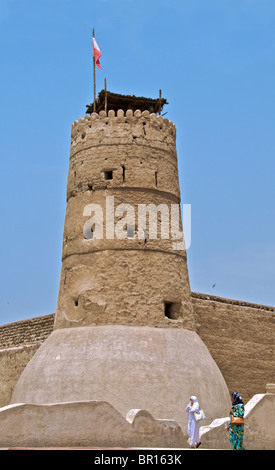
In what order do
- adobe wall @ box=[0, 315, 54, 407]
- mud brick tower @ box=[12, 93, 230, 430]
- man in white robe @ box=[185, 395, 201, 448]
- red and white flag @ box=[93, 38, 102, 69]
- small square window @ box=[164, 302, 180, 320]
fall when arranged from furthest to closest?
adobe wall @ box=[0, 315, 54, 407], red and white flag @ box=[93, 38, 102, 69], small square window @ box=[164, 302, 180, 320], mud brick tower @ box=[12, 93, 230, 430], man in white robe @ box=[185, 395, 201, 448]

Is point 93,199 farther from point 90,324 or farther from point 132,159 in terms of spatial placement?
point 90,324

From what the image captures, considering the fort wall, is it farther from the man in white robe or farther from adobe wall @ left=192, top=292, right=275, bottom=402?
the man in white robe

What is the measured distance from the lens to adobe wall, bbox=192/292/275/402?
58.9ft

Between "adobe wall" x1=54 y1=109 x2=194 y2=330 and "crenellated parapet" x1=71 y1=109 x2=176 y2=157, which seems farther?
"crenellated parapet" x1=71 y1=109 x2=176 y2=157

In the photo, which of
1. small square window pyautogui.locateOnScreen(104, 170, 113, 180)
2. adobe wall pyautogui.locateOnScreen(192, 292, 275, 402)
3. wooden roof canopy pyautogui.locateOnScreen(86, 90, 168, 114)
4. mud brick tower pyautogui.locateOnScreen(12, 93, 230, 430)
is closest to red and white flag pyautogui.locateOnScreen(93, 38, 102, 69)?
wooden roof canopy pyautogui.locateOnScreen(86, 90, 168, 114)

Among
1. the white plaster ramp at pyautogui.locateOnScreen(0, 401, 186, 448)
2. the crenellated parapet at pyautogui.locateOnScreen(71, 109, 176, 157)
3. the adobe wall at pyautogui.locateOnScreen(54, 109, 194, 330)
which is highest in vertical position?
the crenellated parapet at pyautogui.locateOnScreen(71, 109, 176, 157)

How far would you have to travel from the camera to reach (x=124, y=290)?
46.8 ft

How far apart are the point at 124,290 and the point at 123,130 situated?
368 cm

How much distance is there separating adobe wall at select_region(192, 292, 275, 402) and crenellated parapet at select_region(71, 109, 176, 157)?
454cm

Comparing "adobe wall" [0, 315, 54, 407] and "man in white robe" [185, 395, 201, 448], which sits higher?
"adobe wall" [0, 315, 54, 407]

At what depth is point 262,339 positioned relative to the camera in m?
19.5

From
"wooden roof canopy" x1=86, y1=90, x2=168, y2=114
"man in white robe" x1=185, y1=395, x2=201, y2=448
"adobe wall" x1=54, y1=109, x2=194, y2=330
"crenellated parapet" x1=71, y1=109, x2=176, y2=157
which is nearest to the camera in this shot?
"man in white robe" x1=185, y1=395, x2=201, y2=448

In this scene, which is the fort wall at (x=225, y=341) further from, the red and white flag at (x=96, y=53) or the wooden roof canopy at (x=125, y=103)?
the red and white flag at (x=96, y=53)
